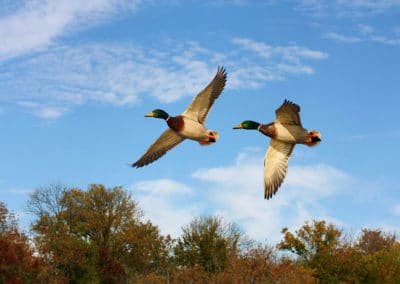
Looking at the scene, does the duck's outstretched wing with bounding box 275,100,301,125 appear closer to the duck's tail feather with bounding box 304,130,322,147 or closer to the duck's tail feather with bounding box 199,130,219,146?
the duck's tail feather with bounding box 304,130,322,147

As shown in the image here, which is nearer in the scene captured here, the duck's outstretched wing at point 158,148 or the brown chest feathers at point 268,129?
the brown chest feathers at point 268,129

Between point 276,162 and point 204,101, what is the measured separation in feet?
7.70

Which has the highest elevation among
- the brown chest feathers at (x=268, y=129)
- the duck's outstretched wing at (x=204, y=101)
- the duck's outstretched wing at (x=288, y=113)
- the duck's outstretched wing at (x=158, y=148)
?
the duck's outstretched wing at (x=204, y=101)

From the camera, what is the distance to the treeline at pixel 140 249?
2275 inches

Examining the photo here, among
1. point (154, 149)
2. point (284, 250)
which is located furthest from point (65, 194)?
point (154, 149)

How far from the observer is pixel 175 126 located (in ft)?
49.7

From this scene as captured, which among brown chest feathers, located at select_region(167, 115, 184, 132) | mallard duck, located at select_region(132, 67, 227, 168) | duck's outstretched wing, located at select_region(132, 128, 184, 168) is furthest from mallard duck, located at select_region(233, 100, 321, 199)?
duck's outstretched wing, located at select_region(132, 128, 184, 168)

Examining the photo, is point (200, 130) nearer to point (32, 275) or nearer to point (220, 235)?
point (32, 275)

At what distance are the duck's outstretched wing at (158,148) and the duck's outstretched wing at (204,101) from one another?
125 centimetres

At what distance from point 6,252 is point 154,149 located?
106 ft

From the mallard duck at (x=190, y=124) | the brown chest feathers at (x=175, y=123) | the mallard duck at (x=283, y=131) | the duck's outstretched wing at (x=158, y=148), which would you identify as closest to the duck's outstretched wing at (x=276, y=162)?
the mallard duck at (x=283, y=131)

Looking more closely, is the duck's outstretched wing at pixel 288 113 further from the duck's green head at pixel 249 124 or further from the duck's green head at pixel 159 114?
the duck's green head at pixel 159 114

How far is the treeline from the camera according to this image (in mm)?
57781

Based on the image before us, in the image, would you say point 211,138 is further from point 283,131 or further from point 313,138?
point 313,138
